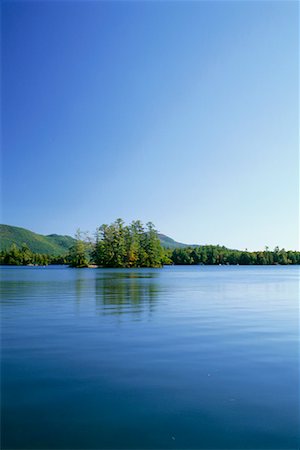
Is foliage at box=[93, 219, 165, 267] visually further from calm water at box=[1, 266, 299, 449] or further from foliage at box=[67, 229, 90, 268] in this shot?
calm water at box=[1, 266, 299, 449]

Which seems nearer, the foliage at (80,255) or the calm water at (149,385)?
the calm water at (149,385)

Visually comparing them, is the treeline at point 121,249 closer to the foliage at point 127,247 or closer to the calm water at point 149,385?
the foliage at point 127,247

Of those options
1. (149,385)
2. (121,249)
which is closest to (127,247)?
(121,249)


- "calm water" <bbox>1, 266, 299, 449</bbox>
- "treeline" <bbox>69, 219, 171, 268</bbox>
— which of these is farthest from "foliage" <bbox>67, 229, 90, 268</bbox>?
"calm water" <bbox>1, 266, 299, 449</bbox>

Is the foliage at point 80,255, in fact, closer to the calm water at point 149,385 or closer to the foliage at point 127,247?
the foliage at point 127,247

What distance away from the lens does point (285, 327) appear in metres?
16.4

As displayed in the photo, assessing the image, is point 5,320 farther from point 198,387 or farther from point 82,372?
point 198,387

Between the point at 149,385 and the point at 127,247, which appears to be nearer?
the point at 149,385

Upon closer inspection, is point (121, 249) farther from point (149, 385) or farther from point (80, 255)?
point (149, 385)

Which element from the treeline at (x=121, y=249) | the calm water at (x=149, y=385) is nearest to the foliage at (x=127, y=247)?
the treeline at (x=121, y=249)

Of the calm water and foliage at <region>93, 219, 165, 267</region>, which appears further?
foliage at <region>93, 219, 165, 267</region>

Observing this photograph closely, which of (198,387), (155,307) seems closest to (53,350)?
(198,387)

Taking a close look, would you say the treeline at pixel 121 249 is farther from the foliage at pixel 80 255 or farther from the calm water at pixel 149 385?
the calm water at pixel 149 385

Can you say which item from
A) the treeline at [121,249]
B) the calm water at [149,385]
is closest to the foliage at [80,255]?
the treeline at [121,249]
